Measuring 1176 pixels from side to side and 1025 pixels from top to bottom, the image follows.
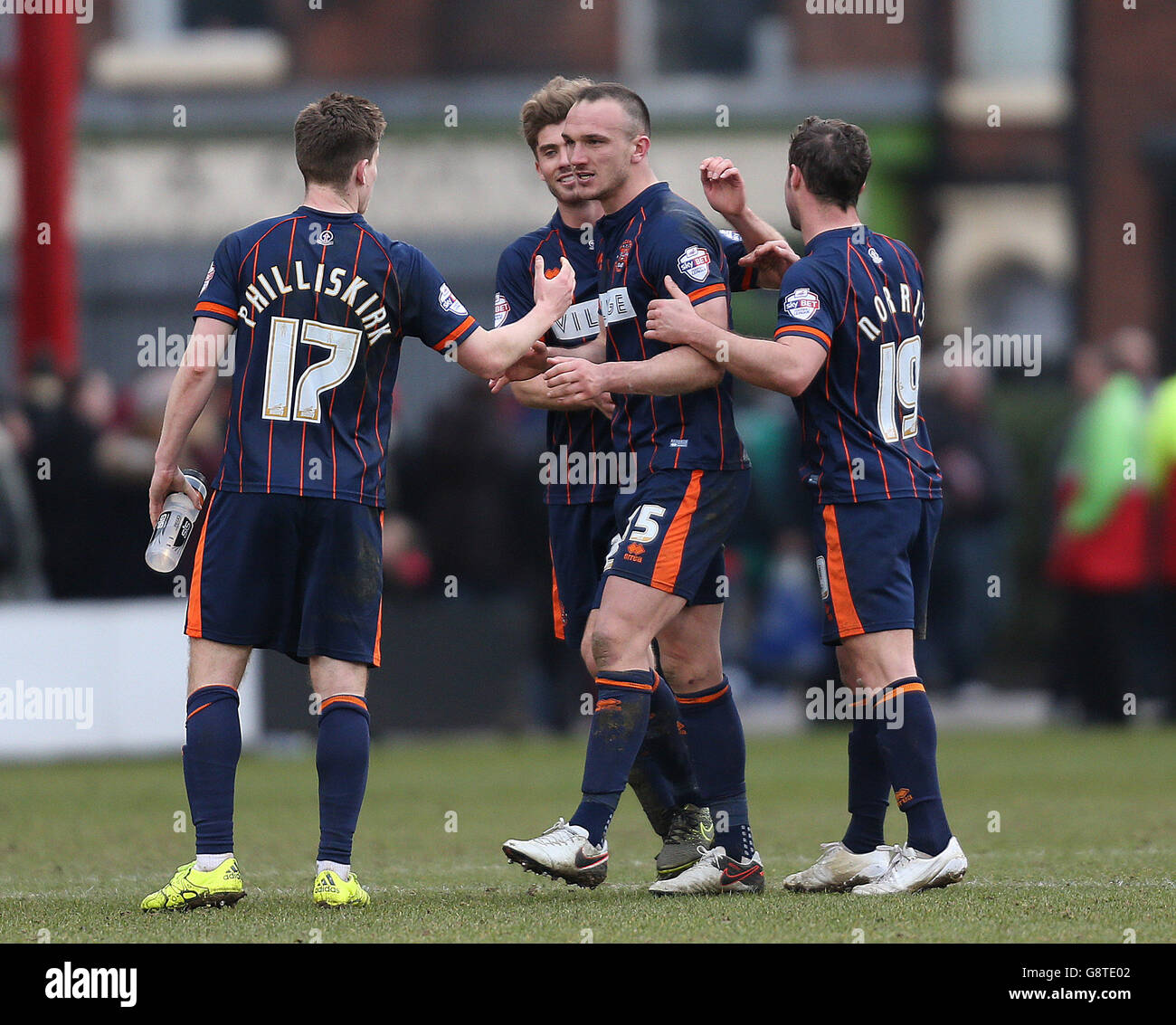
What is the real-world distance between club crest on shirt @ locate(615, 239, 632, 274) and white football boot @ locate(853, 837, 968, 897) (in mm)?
1953

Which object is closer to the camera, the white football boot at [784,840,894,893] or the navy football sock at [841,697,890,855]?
the white football boot at [784,840,894,893]

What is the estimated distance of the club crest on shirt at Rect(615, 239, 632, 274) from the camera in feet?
20.1

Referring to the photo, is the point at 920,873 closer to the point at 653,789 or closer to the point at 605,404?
the point at 653,789

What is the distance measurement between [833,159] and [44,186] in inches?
359

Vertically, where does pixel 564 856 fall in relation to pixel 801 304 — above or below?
below

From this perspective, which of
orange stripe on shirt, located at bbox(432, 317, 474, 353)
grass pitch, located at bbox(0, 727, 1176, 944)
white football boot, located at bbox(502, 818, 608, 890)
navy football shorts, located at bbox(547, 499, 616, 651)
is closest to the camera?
grass pitch, located at bbox(0, 727, 1176, 944)

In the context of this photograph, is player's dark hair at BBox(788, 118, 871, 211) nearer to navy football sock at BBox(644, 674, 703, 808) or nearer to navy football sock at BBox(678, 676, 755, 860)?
navy football sock at BBox(678, 676, 755, 860)

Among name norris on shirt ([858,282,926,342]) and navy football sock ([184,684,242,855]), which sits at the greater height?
name norris on shirt ([858,282,926,342])

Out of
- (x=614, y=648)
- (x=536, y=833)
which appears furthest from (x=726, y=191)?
(x=536, y=833)

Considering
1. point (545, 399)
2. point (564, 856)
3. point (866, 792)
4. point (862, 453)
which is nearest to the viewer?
point (564, 856)

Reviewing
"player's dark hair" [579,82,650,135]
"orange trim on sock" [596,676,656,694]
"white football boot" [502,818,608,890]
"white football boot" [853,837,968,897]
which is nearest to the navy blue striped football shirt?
"player's dark hair" [579,82,650,135]

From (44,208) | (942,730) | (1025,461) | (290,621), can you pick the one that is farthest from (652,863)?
(1025,461)

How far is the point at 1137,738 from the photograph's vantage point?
12.1m

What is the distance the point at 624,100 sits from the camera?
618 cm
